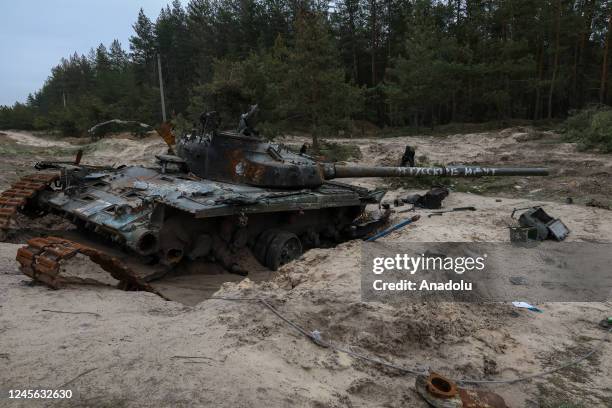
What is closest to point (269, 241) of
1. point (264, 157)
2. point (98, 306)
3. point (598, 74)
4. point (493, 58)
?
point (264, 157)

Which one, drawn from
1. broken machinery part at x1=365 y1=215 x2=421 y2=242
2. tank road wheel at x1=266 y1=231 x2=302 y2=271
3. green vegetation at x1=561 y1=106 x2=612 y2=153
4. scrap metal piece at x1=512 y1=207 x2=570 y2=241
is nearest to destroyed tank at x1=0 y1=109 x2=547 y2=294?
tank road wheel at x1=266 y1=231 x2=302 y2=271

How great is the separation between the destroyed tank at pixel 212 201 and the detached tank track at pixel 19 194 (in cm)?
2

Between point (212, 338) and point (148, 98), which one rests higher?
point (148, 98)

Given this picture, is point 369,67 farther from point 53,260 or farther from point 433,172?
point 53,260

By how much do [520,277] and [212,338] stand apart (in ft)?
14.7

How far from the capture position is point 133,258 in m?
7.26

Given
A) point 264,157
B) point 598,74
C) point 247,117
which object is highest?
point 598,74

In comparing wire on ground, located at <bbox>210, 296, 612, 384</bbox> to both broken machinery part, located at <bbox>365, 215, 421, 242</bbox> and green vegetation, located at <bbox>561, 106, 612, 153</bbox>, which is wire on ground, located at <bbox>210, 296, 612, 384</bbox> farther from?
green vegetation, located at <bbox>561, 106, 612, 153</bbox>

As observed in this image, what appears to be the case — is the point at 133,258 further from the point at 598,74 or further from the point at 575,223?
the point at 598,74

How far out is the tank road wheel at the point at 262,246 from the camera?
8055 millimetres

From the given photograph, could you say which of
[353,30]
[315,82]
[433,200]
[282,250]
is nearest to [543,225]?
[433,200]

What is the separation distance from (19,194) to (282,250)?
4.72 meters

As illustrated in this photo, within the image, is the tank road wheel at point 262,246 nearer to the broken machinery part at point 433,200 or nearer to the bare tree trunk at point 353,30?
the broken machinery part at point 433,200

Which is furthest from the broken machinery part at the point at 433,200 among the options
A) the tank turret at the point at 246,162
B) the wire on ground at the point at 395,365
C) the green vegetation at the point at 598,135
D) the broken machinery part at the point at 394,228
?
the green vegetation at the point at 598,135
